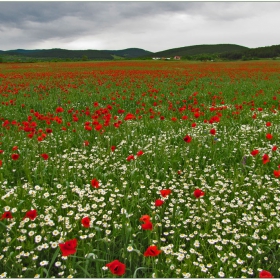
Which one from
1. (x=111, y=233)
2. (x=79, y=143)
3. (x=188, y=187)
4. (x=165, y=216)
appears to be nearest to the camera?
(x=111, y=233)

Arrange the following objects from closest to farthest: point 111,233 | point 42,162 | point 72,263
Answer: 1. point 72,263
2. point 111,233
3. point 42,162

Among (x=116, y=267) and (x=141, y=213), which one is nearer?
(x=116, y=267)

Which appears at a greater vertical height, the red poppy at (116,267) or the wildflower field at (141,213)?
the red poppy at (116,267)

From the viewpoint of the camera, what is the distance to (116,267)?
1.73 metres

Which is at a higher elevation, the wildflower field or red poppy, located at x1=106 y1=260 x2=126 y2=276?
red poppy, located at x1=106 y1=260 x2=126 y2=276

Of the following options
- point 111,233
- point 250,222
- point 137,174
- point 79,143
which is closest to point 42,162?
point 79,143

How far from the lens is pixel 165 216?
3.19m

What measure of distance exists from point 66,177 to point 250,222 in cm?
254

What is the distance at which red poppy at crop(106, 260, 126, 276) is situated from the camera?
1630mm

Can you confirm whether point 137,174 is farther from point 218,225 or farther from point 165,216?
point 218,225

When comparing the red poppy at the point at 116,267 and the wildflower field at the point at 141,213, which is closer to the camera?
the red poppy at the point at 116,267

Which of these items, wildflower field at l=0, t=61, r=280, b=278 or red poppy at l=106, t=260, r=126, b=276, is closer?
red poppy at l=106, t=260, r=126, b=276

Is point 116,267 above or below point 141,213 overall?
above

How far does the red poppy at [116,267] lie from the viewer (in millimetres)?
1630
